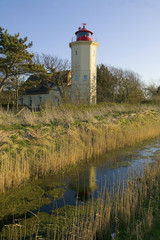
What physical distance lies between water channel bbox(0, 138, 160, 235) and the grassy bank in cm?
36

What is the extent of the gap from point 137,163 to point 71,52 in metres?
24.6

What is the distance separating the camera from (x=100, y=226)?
3.30m

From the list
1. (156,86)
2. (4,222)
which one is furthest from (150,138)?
(156,86)

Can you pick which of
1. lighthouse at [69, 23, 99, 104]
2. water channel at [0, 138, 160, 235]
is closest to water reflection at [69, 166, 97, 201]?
water channel at [0, 138, 160, 235]

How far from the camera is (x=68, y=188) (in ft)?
18.1

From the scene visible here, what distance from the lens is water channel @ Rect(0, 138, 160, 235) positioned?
4414 millimetres

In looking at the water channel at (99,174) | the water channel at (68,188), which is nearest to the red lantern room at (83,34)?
the water channel at (99,174)

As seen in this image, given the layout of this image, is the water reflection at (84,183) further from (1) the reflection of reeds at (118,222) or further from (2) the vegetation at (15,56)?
(2) the vegetation at (15,56)

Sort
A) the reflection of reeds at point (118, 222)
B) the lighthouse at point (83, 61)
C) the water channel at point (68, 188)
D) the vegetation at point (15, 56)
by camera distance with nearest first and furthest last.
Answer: the reflection of reeds at point (118, 222) → the water channel at point (68, 188) → the vegetation at point (15, 56) → the lighthouse at point (83, 61)

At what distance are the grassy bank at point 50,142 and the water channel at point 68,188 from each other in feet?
1.18

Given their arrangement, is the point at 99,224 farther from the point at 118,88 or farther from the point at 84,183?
the point at 118,88

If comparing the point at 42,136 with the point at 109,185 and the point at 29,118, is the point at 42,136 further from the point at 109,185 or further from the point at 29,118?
the point at 109,185

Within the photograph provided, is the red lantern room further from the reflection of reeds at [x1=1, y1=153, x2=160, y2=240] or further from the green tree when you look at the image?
the reflection of reeds at [x1=1, y1=153, x2=160, y2=240]

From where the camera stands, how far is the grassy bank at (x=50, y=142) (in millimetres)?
5832
